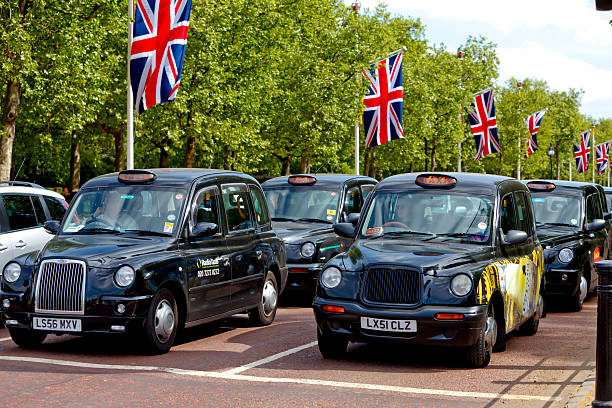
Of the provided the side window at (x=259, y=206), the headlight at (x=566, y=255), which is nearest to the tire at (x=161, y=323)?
the side window at (x=259, y=206)

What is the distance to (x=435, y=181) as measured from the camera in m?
9.80

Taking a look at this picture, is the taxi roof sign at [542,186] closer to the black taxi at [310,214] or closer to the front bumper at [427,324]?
the black taxi at [310,214]

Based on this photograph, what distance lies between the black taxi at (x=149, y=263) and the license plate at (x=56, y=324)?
0.01m

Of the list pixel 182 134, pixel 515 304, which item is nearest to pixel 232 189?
pixel 515 304

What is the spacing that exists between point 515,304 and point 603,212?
791 centimetres

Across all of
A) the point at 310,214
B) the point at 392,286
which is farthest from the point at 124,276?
the point at 310,214

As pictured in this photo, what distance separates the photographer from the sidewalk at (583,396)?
6.85m

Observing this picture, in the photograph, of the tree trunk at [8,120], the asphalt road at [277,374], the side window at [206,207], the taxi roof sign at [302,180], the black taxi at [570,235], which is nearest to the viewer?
the asphalt road at [277,374]

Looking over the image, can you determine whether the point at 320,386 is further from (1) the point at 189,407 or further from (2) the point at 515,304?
(2) the point at 515,304

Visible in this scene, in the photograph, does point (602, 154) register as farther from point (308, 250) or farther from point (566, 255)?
point (308, 250)

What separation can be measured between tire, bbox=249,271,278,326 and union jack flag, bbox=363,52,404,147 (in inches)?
738

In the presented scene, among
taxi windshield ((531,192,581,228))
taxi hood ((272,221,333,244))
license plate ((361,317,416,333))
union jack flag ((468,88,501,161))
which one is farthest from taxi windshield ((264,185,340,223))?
union jack flag ((468,88,501,161))

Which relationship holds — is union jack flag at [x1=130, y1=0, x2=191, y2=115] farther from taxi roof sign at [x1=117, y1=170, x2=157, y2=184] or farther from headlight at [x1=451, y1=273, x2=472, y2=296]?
headlight at [x1=451, y1=273, x2=472, y2=296]

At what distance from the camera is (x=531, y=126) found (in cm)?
5488
